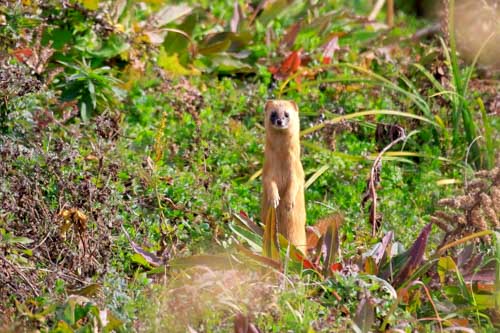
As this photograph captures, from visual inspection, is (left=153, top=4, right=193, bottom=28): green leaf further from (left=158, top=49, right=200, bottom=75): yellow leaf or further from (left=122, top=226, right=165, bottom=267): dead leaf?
(left=122, top=226, right=165, bottom=267): dead leaf

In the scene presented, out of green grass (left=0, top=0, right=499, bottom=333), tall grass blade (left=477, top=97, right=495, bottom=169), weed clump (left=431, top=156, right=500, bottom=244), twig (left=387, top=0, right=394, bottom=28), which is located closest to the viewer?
green grass (left=0, top=0, right=499, bottom=333)

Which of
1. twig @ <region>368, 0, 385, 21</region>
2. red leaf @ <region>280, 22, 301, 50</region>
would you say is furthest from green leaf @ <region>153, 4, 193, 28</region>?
twig @ <region>368, 0, 385, 21</region>

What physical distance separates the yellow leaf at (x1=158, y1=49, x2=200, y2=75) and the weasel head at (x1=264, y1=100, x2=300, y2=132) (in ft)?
6.74

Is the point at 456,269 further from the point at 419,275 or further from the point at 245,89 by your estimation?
the point at 245,89

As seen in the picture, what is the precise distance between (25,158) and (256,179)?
1729mm

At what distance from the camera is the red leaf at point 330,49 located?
25.3 ft

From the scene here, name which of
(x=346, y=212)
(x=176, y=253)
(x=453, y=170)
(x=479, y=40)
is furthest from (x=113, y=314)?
(x=479, y=40)

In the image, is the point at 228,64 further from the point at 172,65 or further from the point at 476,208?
the point at 476,208

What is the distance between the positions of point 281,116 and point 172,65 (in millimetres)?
2266

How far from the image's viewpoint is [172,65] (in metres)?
7.48

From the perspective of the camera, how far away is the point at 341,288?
4492 millimetres

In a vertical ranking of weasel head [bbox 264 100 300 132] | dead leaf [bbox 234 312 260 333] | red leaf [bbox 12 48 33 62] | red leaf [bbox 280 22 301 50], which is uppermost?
red leaf [bbox 280 22 301 50]

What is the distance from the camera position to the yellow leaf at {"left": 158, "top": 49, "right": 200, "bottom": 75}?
747cm

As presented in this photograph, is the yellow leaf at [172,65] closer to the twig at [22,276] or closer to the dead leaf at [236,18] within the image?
the dead leaf at [236,18]
